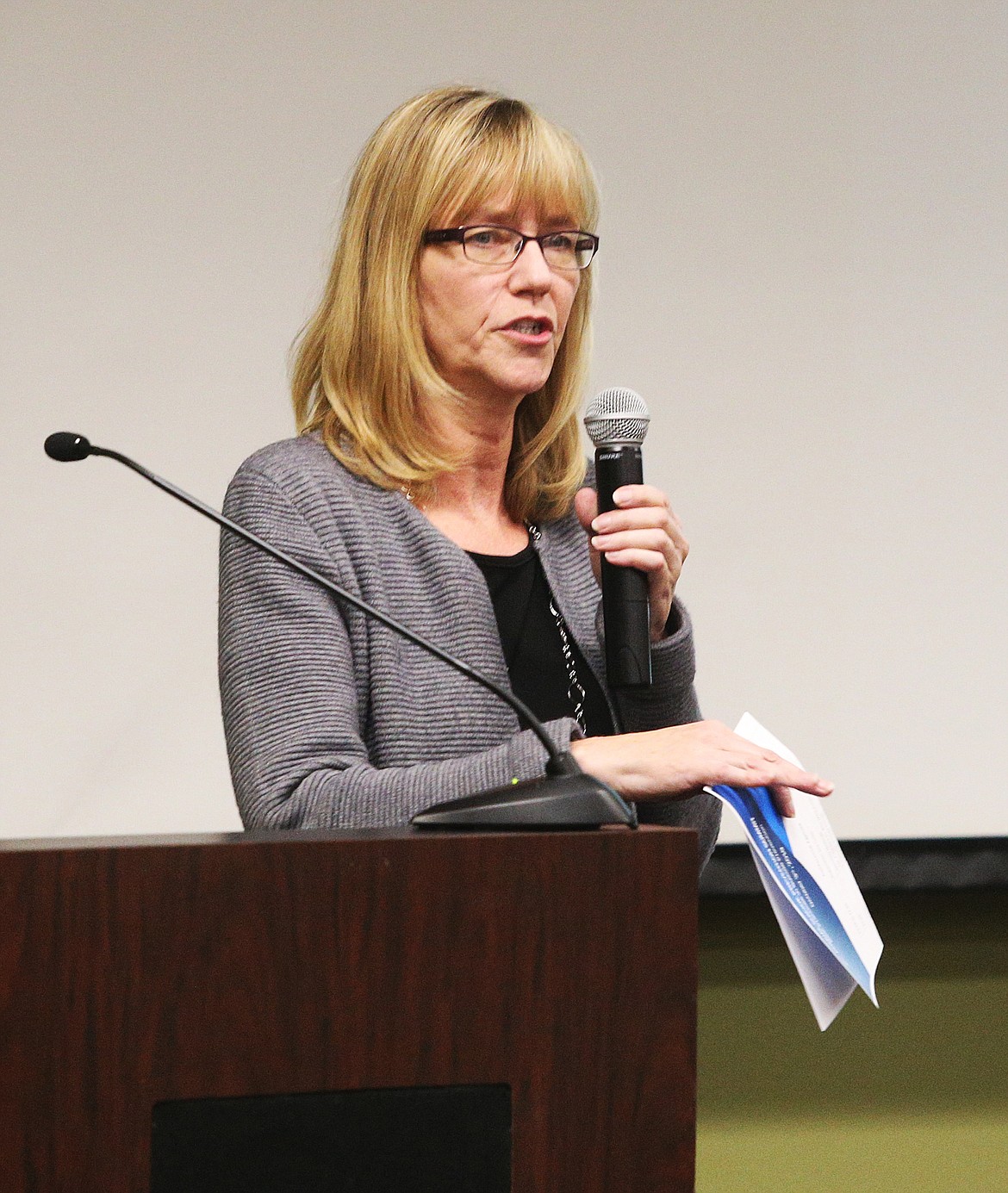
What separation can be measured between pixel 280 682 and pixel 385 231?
0.48 meters

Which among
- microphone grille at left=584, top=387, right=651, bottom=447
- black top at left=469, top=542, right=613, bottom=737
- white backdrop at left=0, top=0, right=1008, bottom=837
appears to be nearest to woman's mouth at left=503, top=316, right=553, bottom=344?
microphone grille at left=584, top=387, right=651, bottom=447

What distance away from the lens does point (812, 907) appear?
899 mm

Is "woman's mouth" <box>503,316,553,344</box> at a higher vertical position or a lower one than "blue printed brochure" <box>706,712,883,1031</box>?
higher

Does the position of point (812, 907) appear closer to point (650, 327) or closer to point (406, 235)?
point (406, 235)

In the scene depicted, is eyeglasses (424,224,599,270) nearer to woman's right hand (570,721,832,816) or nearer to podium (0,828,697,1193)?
woman's right hand (570,721,832,816)

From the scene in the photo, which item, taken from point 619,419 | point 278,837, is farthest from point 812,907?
point 619,419

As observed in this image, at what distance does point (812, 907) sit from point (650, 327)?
139 centimetres

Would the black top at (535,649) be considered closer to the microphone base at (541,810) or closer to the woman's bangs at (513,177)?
the woman's bangs at (513,177)

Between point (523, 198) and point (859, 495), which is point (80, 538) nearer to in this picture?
point (523, 198)

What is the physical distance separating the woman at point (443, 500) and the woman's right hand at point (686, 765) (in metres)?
0.15

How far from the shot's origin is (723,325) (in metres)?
2.15

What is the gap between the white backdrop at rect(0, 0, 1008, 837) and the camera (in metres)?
1.98

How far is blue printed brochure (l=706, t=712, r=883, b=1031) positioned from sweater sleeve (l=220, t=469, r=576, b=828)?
15 centimetres

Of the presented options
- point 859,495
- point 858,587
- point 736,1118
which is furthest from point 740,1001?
point 859,495
